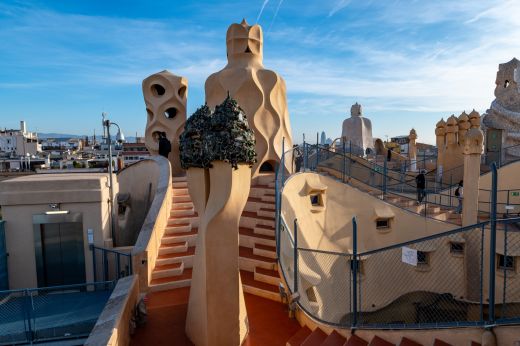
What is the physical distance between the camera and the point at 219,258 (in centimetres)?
534

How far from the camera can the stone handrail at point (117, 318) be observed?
4.63 metres

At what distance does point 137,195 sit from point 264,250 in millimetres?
7432

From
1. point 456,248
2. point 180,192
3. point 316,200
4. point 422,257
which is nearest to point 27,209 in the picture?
point 180,192

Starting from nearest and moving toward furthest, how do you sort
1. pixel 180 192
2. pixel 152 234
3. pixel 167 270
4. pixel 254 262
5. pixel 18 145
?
1. pixel 167 270
2. pixel 152 234
3. pixel 254 262
4. pixel 180 192
5. pixel 18 145

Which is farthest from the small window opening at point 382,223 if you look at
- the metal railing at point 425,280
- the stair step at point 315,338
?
the stair step at point 315,338

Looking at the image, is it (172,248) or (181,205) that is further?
(181,205)

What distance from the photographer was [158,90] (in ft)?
54.9

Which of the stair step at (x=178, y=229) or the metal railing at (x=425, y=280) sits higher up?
the stair step at (x=178, y=229)

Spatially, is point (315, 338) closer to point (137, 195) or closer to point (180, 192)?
point (180, 192)

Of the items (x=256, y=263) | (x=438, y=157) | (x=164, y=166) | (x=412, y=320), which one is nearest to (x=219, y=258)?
(x=256, y=263)

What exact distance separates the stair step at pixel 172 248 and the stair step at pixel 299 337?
412 cm

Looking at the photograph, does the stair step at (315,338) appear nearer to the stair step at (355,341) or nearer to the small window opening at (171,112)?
the stair step at (355,341)

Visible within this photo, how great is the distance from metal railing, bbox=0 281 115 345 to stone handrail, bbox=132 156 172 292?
846 millimetres

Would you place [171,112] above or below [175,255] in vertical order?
above
